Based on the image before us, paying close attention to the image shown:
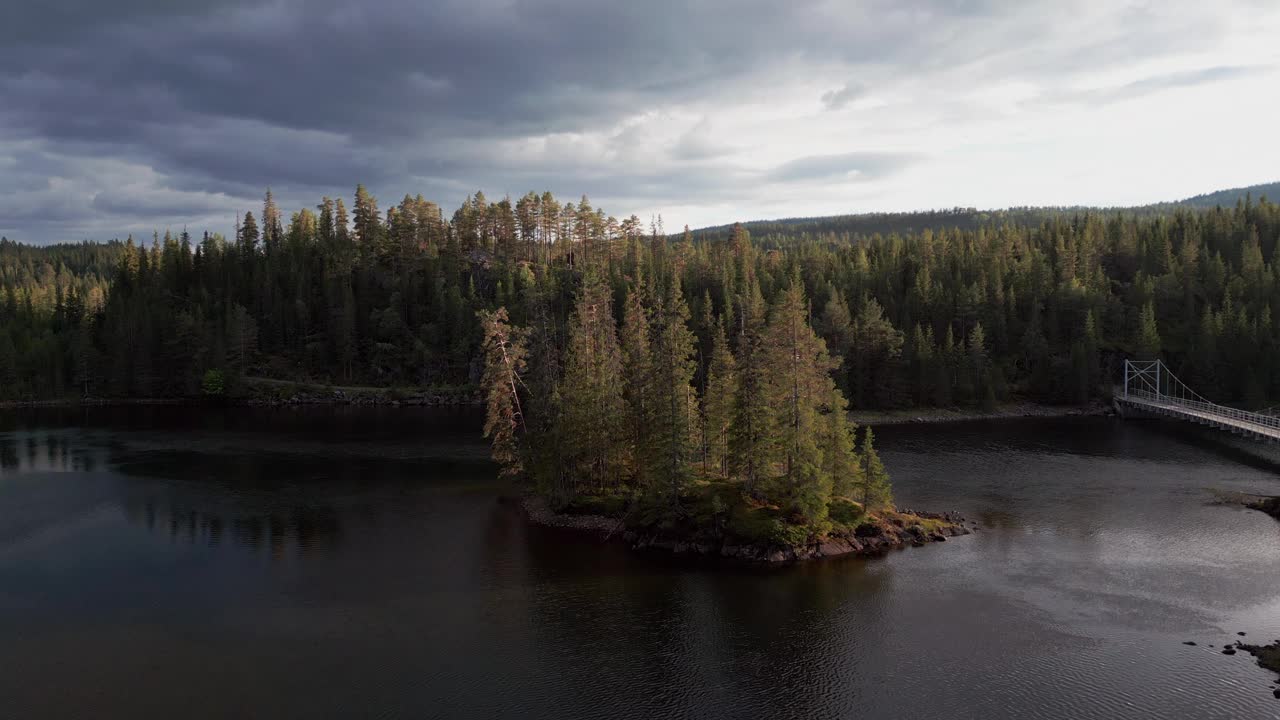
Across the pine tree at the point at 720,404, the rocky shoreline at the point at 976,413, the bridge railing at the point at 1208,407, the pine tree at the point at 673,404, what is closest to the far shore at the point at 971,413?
the rocky shoreline at the point at 976,413

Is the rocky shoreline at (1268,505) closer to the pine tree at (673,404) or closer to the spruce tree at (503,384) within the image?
the pine tree at (673,404)

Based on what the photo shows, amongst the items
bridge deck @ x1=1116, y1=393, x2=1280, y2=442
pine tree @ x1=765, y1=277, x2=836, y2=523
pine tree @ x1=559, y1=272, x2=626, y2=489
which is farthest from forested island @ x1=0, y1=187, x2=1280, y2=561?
bridge deck @ x1=1116, y1=393, x2=1280, y2=442

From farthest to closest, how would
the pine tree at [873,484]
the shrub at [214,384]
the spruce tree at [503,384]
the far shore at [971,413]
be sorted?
the shrub at [214,384]
the far shore at [971,413]
the spruce tree at [503,384]
the pine tree at [873,484]

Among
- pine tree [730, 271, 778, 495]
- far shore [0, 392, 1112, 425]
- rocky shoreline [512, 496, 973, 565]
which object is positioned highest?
pine tree [730, 271, 778, 495]

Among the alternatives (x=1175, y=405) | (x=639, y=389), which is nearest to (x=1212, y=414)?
(x=1175, y=405)

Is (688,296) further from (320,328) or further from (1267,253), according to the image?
(1267,253)

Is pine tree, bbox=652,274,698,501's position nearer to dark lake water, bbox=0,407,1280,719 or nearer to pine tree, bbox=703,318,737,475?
pine tree, bbox=703,318,737,475

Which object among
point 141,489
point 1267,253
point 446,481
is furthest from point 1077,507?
point 1267,253
